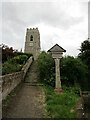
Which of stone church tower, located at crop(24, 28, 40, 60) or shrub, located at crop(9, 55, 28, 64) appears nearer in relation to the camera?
shrub, located at crop(9, 55, 28, 64)

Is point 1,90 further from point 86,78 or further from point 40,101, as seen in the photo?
point 86,78

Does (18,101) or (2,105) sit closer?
(2,105)

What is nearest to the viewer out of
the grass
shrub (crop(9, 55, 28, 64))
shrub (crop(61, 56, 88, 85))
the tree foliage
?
the grass

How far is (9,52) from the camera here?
17984 millimetres

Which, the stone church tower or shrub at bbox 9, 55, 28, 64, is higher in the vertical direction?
the stone church tower

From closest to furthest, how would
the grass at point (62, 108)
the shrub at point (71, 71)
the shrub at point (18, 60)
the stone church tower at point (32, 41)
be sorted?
the grass at point (62, 108) → the shrub at point (71, 71) → the shrub at point (18, 60) → the stone church tower at point (32, 41)

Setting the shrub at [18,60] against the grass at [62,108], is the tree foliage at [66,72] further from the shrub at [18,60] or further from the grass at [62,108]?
the shrub at [18,60]

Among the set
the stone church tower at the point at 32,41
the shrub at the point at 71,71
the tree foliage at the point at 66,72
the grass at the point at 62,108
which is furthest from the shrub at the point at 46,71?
the stone church tower at the point at 32,41

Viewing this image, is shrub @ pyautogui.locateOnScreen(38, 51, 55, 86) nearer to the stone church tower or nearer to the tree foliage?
the tree foliage

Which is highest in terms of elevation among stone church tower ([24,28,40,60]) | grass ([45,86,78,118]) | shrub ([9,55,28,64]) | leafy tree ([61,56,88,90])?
stone church tower ([24,28,40,60])

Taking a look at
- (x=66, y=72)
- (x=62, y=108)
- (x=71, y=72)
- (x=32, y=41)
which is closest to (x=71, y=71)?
(x=71, y=72)

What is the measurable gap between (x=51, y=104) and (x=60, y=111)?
0.90 m

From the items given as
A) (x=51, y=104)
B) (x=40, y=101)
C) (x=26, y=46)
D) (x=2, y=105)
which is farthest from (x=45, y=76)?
(x=26, y=46)

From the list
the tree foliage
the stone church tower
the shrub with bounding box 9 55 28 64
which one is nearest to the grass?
the tree foliage
